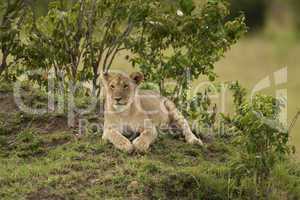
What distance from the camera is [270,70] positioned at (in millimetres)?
19281

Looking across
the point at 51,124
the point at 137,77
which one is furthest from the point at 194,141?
the point at 51,124

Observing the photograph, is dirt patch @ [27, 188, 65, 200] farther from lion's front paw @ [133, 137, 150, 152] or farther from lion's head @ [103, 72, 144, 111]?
lion's head @ [103, 72, 144, 111]

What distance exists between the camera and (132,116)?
27.8 ft

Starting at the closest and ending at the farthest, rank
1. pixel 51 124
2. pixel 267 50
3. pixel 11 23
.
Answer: pixel 11 23
pixel 51 124
pixel 267 50

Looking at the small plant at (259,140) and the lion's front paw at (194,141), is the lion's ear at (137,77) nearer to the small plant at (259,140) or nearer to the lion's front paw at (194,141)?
the lion's front paw at (194,141)

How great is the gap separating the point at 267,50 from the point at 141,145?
46.3 ft

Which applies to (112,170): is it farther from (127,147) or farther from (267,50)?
(267,50)

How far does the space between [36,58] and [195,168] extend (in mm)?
2412

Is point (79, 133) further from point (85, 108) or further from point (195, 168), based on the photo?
point (195, 168)

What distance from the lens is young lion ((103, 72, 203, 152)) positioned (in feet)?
26.6

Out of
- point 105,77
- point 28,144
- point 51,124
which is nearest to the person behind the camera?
point 28,144

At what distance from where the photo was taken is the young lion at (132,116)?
26.6ft

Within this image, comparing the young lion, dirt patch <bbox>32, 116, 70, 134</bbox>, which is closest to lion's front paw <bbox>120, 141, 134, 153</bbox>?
the young lion

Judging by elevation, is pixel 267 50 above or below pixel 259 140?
above
